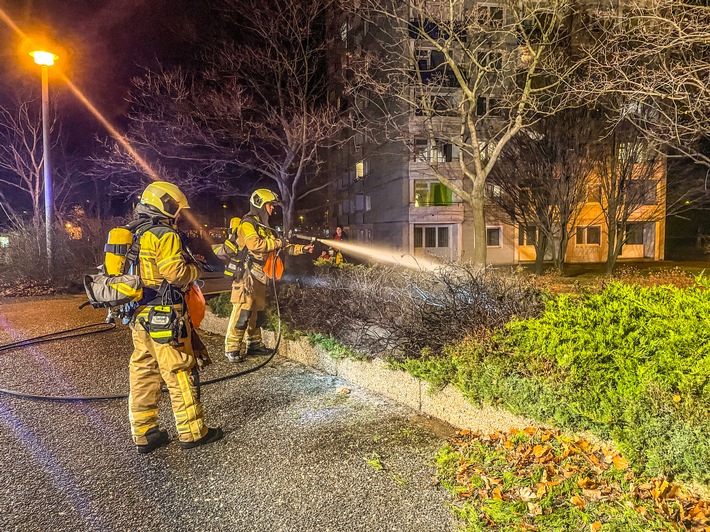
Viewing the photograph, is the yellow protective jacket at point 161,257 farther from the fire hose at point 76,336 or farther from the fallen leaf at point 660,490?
the fallen leaf at point 660,490

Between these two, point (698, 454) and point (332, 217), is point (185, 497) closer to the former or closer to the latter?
point (698, 454)

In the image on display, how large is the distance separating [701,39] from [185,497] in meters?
7.43

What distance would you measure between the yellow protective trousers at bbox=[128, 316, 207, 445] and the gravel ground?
0.21m

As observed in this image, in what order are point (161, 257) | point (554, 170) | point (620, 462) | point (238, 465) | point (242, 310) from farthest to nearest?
point (554, 170), point (242, 310), point (161, 257), point (238, 465), point (620, 462)

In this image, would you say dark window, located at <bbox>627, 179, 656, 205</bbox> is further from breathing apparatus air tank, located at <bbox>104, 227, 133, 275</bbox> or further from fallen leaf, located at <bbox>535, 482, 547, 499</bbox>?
breathing apparatus air tank, located at <bbox>104, 227, 133, 275</bbox>

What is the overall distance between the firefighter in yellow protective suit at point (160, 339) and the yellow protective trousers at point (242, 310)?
6.92 feet

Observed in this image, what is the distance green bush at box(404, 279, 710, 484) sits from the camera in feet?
8.75

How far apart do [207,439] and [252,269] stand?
8.41ft

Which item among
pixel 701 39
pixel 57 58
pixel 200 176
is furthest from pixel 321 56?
pixel 701 39

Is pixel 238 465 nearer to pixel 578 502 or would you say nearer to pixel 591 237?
pixel 578 502

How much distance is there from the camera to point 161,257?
3.58 metres

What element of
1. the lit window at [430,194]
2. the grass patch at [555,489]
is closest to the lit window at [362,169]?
the lit window at [430,194]

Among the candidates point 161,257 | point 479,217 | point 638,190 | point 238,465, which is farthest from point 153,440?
point 638,190

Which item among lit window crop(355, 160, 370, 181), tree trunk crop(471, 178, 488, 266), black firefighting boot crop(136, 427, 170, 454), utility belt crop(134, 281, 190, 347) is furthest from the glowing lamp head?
lit window crop(355, 160, 370, 181)
